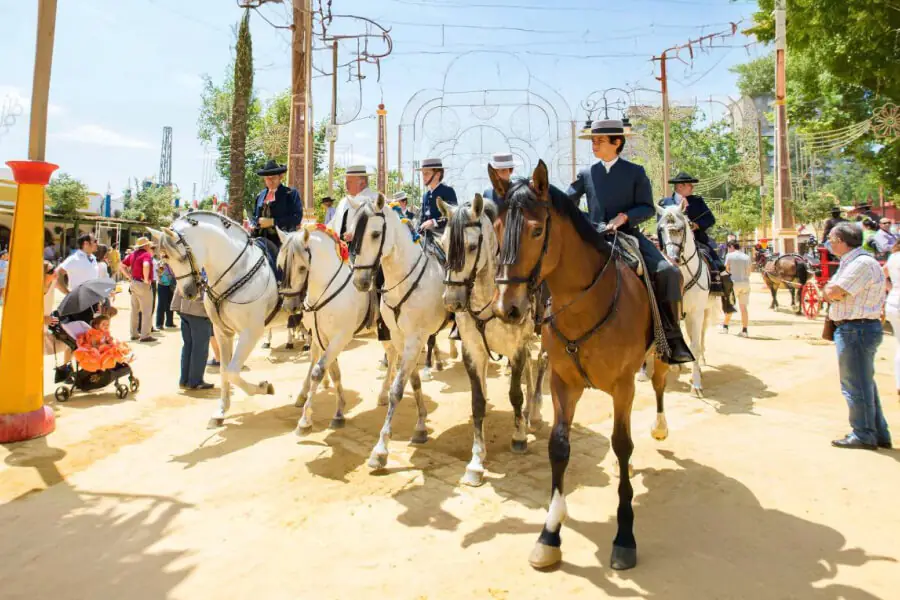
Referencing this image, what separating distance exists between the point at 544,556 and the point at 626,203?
2809 millimetres

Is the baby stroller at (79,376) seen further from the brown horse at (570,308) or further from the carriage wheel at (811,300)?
the carriage wheel at (811,300)

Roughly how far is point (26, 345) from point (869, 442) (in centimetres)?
867

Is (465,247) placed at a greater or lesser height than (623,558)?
greater

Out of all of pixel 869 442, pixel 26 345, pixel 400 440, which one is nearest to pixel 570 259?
pixel 400 440

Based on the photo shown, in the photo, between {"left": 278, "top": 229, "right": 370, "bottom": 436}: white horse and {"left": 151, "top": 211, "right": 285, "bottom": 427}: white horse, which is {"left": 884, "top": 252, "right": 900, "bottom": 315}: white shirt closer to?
{"left": 278, "top": 229, "right": 370, "bottom": 436}: white horse

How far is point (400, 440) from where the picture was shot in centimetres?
610

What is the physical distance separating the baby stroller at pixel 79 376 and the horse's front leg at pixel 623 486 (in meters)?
7.06

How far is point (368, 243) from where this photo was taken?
16.8 feet

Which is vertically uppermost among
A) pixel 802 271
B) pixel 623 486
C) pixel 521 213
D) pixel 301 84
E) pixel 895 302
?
pixel 301 84

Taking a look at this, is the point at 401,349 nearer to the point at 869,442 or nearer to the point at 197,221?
the point at 197,221

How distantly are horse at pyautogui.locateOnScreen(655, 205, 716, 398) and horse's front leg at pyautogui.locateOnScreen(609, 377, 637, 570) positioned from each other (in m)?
4.14

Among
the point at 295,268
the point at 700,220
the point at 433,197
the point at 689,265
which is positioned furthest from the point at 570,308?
the point at 700,220

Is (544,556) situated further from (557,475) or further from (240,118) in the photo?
(240,118)

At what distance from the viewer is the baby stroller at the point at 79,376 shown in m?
7.56
